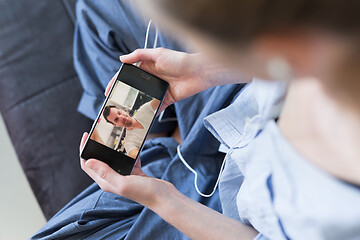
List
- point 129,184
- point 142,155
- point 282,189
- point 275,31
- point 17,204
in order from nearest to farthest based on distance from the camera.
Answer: point 275,31 < point 282,189 < point 129,184 < point 142,155 < point 17,204

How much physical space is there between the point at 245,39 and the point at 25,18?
902 millimetres

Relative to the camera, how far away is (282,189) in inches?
17.3

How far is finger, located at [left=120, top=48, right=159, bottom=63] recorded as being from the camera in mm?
667

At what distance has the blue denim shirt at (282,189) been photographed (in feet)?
1.27

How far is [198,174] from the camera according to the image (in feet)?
2.51

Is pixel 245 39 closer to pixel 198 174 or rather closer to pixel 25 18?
pixel 198 174

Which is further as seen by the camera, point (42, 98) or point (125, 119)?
point (42, 98)

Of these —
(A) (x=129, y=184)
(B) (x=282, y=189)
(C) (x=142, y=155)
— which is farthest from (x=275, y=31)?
(C) (x=142, y=155)

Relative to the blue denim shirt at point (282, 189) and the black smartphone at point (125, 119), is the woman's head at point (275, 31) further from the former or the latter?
the black smartphone at point (125, 119)

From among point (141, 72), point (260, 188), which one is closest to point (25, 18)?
point (141, 72)

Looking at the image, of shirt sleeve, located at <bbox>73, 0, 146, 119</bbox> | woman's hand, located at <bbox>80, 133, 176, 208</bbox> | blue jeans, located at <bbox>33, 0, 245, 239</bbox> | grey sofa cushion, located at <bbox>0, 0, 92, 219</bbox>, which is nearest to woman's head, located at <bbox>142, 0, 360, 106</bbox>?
woman's hand, located at <bbox>80, 133, 176, 208</bbox>

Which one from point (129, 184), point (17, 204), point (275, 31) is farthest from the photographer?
point (17, 204)

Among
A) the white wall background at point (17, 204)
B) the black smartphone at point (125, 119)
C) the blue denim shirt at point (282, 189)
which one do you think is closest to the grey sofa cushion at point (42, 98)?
the white wall background at point (17, 204)

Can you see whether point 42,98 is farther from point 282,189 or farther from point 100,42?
point 282,189
